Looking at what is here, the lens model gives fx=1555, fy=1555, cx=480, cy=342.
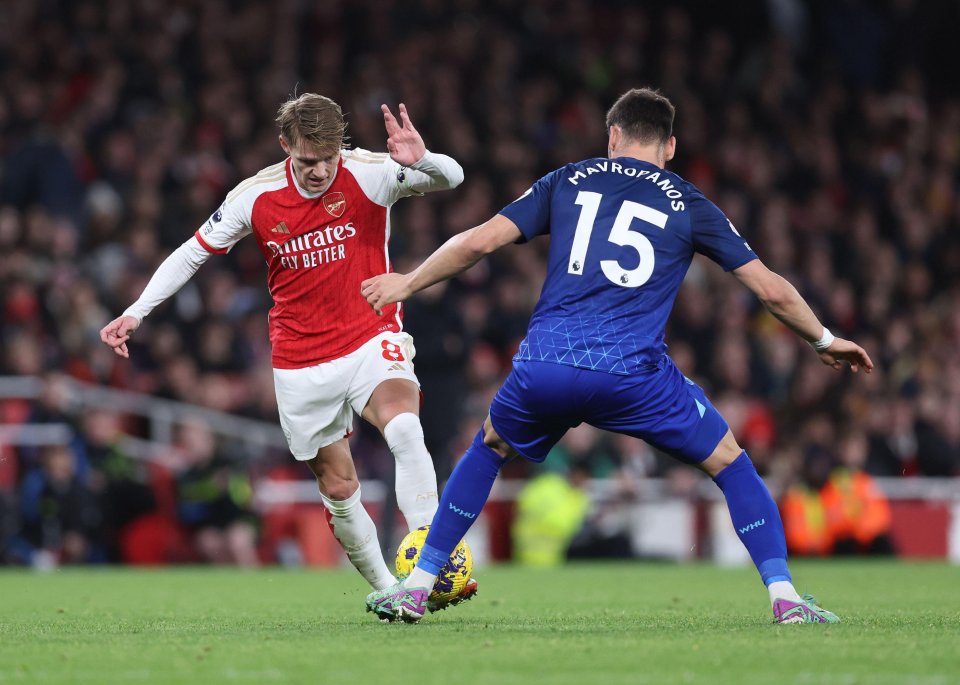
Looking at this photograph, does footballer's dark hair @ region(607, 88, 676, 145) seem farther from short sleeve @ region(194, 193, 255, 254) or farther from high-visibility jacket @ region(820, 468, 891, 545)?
high-visibility jacket @ region(820, 468, 891, 545)

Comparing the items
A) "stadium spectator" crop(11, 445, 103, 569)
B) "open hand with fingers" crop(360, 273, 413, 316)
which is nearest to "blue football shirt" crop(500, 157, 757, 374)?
"open hand with fingers" crop(360, 273, 413, 316)

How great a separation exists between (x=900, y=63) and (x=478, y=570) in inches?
482

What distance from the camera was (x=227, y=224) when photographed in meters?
7.35

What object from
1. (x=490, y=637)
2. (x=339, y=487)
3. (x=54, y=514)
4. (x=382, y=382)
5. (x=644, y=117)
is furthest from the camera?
(x=54, y=514)

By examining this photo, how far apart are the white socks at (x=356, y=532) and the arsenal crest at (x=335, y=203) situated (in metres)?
1.36

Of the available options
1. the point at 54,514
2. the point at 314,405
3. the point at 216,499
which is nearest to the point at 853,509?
the point at 216,499

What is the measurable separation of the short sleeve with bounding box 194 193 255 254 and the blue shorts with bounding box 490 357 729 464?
174cm

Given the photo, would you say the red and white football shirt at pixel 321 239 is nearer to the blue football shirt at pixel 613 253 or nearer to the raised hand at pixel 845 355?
the blue football shirt at pixel 613 253

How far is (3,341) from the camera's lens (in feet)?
48.0

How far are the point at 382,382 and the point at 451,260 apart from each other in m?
1.25

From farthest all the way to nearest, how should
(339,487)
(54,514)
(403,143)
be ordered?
(54,514)
(339,487)
(403,143)

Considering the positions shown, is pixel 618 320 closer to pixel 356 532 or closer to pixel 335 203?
pixel 335 203

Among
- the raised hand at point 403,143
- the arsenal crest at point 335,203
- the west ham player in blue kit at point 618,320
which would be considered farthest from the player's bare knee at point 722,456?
the arsenal crest at point 335,203

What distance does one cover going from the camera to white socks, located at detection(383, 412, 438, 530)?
709 centimetres
